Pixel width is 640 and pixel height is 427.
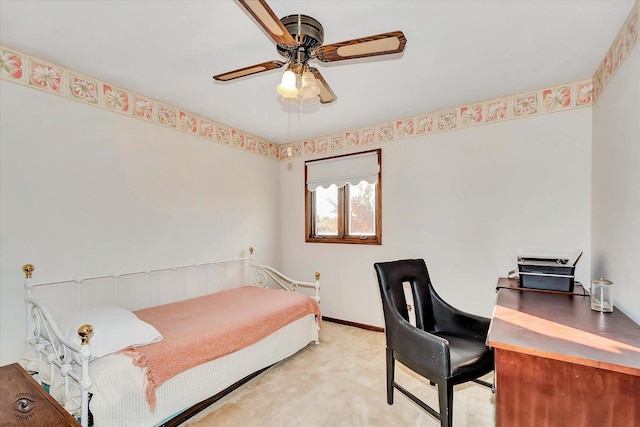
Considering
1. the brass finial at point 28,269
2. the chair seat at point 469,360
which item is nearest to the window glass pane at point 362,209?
the chair seat at point 469,360

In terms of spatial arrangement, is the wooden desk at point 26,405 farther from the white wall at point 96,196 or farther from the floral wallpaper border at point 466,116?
the floral wallpaper border at point 466,116

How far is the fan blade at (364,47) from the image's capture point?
47.7 inches

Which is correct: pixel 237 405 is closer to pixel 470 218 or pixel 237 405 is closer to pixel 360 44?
pixel 360 44

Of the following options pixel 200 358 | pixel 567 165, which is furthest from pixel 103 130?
pixel 567 165

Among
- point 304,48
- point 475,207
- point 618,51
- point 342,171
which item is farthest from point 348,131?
point 618,51

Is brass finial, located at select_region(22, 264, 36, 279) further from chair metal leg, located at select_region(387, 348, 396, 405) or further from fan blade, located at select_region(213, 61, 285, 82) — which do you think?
chair metal leg, located at select_region(387, 348, 396, 405)

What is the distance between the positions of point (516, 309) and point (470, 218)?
1.44 metres

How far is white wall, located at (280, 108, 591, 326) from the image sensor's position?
2463 mm

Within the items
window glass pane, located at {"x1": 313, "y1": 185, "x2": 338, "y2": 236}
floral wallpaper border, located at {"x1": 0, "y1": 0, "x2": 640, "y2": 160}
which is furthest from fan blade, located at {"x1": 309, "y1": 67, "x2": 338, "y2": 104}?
window glass pane, located at {"x1": 313, "y1": 185, "x2": 338, "y2": 236}

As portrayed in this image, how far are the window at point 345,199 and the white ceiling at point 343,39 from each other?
36.5 inches

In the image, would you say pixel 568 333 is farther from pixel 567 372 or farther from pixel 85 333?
pixel 85 333

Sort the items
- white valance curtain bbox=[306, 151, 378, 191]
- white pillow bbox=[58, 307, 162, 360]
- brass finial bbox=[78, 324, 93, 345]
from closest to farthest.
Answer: brass finial bbox=[78, 324, 93, 345], white pillow bbox=[58, 307, 162, 360], white valance curtain bbox=[306, 151, 378, 191]

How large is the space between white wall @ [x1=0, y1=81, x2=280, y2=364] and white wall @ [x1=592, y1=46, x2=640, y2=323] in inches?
130

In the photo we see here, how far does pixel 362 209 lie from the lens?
12.0 feet
